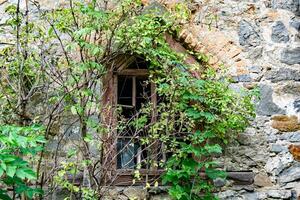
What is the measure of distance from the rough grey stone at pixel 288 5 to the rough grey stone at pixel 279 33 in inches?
7.6

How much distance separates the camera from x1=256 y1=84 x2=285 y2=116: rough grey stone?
4348 mm

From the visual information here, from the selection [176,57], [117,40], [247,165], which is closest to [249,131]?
[247,165]

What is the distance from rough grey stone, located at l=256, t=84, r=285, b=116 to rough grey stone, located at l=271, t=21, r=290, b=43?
0.48 meters

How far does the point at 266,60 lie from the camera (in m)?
4.46

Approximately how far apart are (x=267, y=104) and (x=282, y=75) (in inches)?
12.2

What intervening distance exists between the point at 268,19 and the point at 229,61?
1.88 ft

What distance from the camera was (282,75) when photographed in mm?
4426

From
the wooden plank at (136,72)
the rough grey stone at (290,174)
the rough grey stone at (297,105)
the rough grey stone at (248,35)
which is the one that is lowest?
the rough grey stone at (290,174)

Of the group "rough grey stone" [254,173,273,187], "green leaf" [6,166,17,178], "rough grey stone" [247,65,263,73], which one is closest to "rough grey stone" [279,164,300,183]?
"rough grey stone" [254,173,273,187]

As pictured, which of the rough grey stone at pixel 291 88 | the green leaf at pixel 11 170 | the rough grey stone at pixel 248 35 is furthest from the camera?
the rough grey stone at pixel 248 35

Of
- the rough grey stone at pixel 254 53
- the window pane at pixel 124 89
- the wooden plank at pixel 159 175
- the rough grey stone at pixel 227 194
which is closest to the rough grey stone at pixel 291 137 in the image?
the wooden plank at pixel 159 175

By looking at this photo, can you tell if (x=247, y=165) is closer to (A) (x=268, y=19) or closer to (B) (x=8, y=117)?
(A) (x=268, y=19)

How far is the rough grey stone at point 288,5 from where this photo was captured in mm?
4600

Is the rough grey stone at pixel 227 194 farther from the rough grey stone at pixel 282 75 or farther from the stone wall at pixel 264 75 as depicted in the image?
the rough grey stone at pixel 282 75
